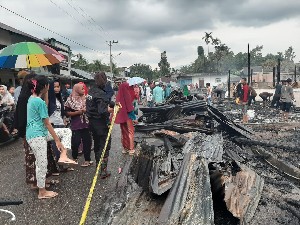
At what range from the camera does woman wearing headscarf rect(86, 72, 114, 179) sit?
5.73 metres

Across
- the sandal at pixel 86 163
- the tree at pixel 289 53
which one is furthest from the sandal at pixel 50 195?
the tree at pixel 289 53

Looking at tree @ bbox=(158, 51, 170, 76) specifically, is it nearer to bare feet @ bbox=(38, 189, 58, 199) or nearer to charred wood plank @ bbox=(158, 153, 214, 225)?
bare feet @ bbox=(38, 189, 58, 199)

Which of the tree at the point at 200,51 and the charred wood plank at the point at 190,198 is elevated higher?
the tree at the point at 200,51

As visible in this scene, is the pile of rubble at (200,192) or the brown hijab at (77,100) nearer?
the pile of rubble at (200,192)

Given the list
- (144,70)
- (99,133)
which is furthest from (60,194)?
(144,70)

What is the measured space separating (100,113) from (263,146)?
13.8ft

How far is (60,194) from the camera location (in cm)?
496

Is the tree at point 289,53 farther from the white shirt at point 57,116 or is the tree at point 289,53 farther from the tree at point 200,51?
the white shirt at point 57,116

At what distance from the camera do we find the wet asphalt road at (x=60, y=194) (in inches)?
163

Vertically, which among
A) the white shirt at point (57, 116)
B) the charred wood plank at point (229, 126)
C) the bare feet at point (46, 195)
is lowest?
the bare feet at point (46, 195)

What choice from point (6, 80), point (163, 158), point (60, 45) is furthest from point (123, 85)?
point (60, 45)

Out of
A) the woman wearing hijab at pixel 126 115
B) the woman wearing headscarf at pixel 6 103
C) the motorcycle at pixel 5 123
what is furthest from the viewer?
the woman wearing headscarf at pixel 6 103

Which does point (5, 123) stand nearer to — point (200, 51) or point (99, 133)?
point (99, 133)

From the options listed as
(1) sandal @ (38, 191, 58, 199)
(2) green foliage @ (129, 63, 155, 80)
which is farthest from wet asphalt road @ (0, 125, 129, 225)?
(2) green foliage @ (129, 63, 155, 80)
